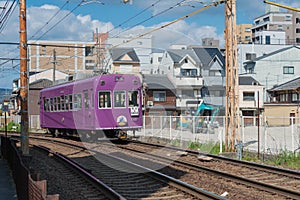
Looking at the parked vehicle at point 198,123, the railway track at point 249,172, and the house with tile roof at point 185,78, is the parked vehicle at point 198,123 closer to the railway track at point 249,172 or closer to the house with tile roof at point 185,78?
the railway track at point 249,172

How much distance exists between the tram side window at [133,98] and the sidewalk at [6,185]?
19.7 feet

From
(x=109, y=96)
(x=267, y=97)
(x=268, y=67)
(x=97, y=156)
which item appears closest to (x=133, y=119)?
(x=109, y=96)

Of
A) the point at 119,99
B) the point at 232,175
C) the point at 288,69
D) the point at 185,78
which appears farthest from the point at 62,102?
the point at 288,69

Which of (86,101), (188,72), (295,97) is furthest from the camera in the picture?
(188,72)

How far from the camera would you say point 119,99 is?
59.4 feet

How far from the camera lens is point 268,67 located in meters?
54.6

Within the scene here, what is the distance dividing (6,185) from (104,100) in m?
7.85

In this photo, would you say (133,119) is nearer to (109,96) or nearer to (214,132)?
(109,96)

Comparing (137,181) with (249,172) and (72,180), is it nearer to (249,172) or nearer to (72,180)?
(72,180)

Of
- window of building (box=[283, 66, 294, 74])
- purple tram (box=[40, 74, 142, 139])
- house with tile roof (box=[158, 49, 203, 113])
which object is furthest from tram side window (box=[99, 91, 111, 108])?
window of building (box=[283, 66, 294, 74])

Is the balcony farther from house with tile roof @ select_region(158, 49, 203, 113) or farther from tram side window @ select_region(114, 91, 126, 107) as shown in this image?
tram side window @ select_region(114, 91, 126, 107)

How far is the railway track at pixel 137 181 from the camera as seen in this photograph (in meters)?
8.30

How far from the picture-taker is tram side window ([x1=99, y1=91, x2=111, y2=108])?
17703 millimetres

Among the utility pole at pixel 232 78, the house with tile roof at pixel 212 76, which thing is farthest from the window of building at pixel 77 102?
the house with tile roof at pixel 212 76
